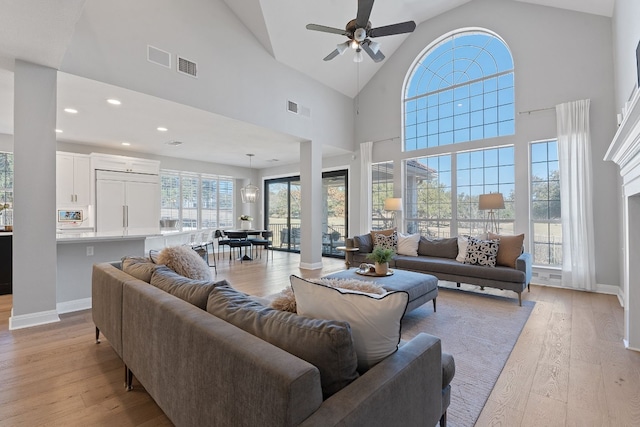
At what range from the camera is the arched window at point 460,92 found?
5.59m

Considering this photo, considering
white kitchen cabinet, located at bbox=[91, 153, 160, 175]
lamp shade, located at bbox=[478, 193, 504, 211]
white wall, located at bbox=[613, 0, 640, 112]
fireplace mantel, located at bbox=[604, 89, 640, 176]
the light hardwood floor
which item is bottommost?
the light hardwood floor

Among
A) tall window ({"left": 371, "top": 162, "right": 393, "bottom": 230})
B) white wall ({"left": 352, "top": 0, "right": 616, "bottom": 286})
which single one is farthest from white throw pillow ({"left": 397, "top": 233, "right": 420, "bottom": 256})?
white wall ({"left": 352, "top": 0, "right": 616, "bottom": 286})

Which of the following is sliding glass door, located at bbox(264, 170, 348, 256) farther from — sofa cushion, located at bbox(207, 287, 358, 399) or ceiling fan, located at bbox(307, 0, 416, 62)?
sofa cushion, located at bbox(207, 287, 358, 399)

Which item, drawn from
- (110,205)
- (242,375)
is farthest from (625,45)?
(110,205)

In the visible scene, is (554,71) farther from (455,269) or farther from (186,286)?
(186,286)

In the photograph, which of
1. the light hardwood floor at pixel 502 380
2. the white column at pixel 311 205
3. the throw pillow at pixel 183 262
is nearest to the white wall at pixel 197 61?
the white column at pixel 311 205

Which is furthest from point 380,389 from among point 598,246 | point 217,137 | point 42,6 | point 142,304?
point 217,137

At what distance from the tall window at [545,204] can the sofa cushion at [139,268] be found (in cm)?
577

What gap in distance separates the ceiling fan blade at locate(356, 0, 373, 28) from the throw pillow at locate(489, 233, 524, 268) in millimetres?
3590

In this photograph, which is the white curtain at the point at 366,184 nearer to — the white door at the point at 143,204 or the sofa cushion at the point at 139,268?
the white door at the point at 143,204

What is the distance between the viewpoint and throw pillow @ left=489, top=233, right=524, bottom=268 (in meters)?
4.35

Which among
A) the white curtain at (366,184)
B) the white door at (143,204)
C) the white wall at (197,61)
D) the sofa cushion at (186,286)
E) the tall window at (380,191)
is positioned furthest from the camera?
the white curtain at (366,184)

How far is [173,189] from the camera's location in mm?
8469

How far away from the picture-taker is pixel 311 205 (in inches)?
252
